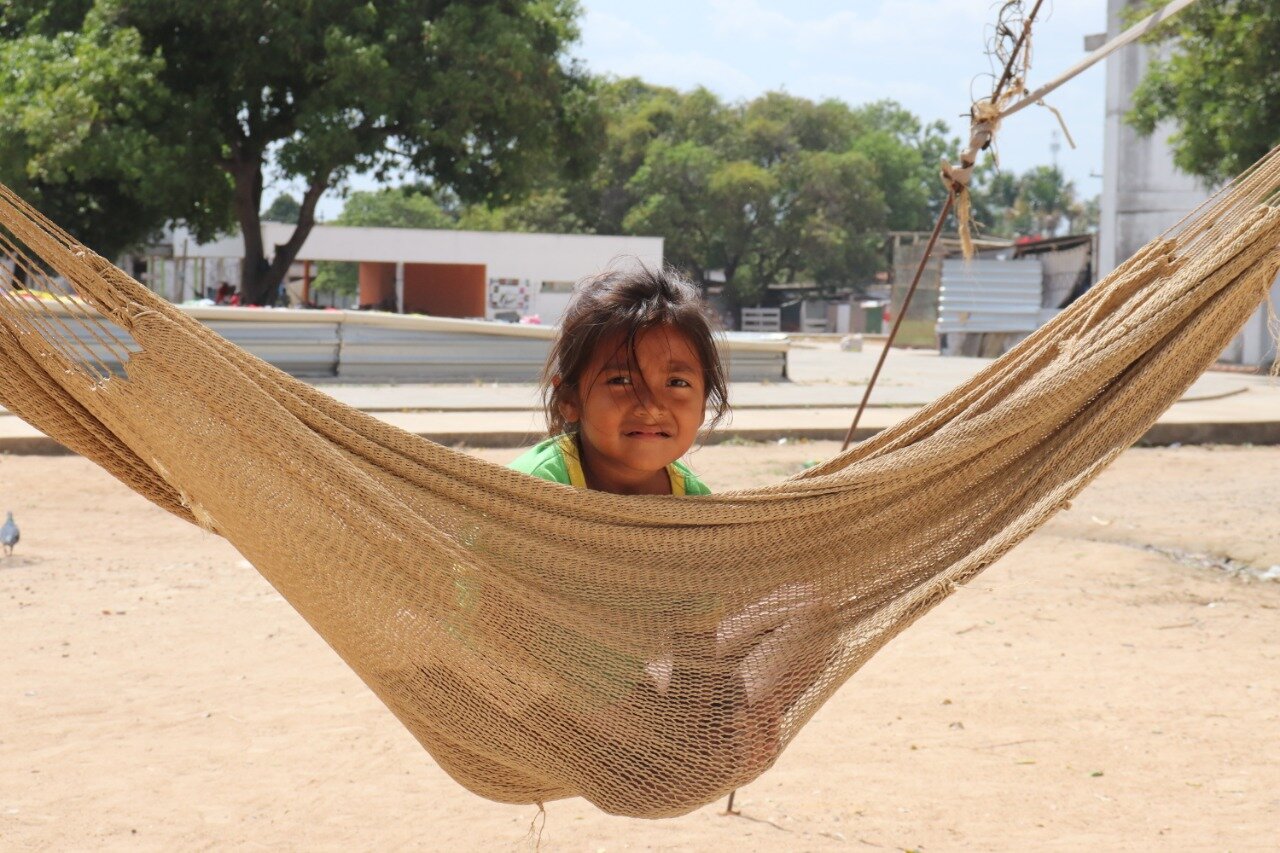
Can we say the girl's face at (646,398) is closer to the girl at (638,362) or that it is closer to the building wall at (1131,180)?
the girl at (638,362)

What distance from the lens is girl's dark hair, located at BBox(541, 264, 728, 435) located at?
1.91m

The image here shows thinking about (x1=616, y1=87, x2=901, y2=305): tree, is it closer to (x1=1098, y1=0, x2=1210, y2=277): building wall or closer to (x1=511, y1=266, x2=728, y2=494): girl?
(x1=1098, y1=0, x2=1210, y2=277): building wall

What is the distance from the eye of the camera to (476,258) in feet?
86.3

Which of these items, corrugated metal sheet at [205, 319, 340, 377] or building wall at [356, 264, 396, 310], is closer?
corrugated metal sheet at [205, 319, 340, 377]

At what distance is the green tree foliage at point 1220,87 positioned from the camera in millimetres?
11742

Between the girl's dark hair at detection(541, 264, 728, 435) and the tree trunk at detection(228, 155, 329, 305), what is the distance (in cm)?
1618

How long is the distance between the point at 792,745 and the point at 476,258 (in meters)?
23.8

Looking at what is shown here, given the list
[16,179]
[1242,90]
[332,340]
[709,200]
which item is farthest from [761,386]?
[709,200]

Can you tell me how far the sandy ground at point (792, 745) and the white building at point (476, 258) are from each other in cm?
2021

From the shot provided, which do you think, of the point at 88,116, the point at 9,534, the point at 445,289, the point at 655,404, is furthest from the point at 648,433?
the point at 445,289

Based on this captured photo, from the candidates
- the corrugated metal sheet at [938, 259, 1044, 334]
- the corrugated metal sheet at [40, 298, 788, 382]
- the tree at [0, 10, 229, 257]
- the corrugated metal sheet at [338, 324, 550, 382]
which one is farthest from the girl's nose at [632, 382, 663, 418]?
the corrugated metal sheet at [938, 259, 1044, 334]

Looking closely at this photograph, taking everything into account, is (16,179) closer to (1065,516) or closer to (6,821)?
(1065,516)

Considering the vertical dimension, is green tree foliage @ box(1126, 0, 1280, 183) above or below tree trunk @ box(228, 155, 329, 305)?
above

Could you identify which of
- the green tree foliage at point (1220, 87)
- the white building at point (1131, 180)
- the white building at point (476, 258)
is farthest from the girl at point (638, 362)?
the white building at point (476, 258)
